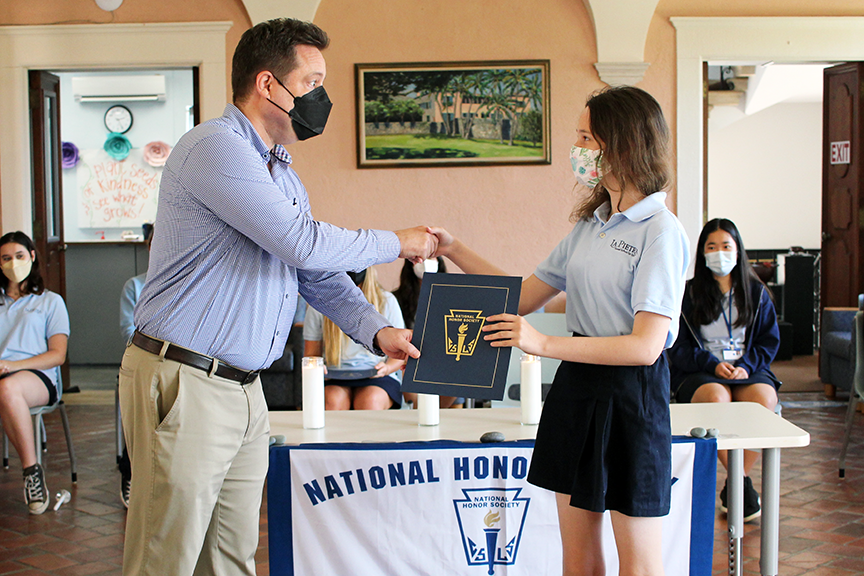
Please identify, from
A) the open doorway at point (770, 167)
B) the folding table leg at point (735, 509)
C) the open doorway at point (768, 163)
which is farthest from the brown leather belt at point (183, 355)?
the open doorway at point (770, 167)

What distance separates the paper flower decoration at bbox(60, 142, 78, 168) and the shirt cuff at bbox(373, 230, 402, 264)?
25.9 ft

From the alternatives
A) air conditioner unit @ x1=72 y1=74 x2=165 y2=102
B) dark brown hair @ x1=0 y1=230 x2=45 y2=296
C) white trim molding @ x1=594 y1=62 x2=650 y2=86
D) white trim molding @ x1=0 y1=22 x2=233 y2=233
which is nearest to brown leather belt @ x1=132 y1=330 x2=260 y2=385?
dark brown hair @ x1=0 y1=230 x2=45 y2=296

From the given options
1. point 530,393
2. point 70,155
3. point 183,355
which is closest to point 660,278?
point 530,393

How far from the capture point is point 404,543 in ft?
7.98

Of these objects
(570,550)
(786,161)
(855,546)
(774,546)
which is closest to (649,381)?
(570,550)

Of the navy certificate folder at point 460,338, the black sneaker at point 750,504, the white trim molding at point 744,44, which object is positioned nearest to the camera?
the navy certificate folder at point 460,338

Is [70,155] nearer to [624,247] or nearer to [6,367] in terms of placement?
[6,367]

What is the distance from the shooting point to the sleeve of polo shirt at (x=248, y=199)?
1690 millimetres

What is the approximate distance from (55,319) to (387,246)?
9.72 feet

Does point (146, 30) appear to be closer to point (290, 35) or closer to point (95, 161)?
point (95, 161)

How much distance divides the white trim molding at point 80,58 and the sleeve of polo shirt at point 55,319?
2209 mm

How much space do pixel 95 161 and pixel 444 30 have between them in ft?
16.0

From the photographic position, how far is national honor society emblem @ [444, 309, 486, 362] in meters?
1.91

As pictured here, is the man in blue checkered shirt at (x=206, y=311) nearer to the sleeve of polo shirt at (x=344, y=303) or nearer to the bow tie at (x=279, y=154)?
the bow tie at (x=279, y=154)
